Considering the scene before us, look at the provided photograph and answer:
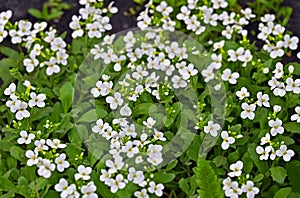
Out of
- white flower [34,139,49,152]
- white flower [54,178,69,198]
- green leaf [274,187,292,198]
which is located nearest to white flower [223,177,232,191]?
green leaf [274,187,292,198]

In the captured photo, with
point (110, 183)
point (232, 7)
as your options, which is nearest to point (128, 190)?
point (110, 183)

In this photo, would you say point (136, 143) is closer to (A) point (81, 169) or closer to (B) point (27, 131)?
(A) point (81, 169)

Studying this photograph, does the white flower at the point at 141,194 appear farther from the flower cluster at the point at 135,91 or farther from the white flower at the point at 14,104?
the white flower at the point at 14,104

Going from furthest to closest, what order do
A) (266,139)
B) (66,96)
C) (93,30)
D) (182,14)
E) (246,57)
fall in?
(182,14), (93,30), (246,57), (66,96), (266,139)

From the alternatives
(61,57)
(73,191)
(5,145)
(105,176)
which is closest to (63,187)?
(73,191)

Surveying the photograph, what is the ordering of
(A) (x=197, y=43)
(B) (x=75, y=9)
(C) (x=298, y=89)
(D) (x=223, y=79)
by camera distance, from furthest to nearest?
(B) (x=75, y=9) → (A) (x=197, y=43) → (D) (x=223, y=79) → (C) (x=298, y=89)

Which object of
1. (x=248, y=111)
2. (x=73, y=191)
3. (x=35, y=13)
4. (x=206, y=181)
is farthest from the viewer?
(x=35, y=13)

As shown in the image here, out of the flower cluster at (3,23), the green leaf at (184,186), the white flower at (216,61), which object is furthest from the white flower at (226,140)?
the flower cluster at (3,23)

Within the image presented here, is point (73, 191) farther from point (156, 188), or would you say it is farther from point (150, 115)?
point (150, 115)
